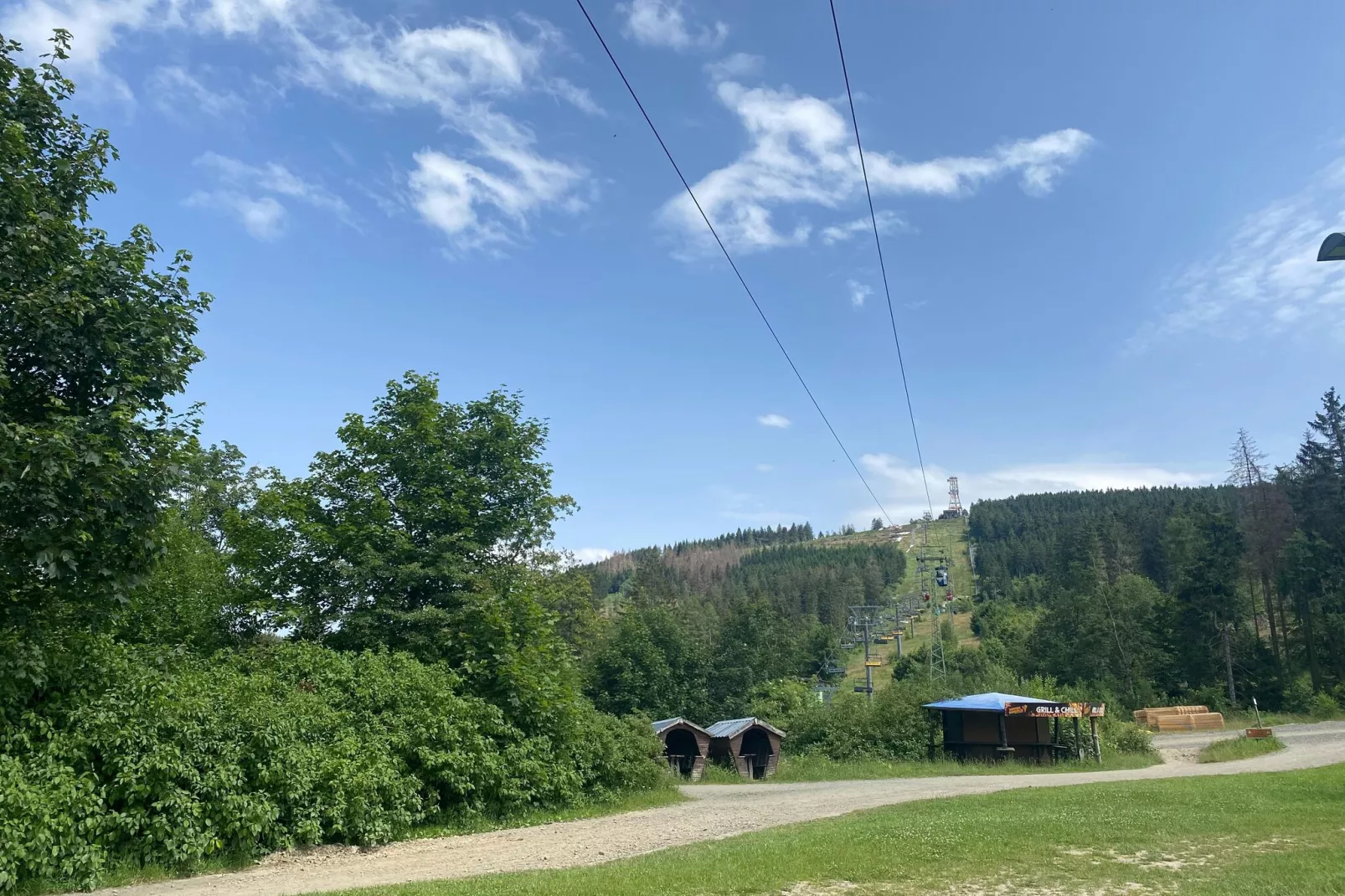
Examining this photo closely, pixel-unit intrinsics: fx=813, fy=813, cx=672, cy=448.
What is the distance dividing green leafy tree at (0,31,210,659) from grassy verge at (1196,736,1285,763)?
3585cm

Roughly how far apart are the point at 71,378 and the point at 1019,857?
1459cm

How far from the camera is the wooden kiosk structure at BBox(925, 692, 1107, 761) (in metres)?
33.2

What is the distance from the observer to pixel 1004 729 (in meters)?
34.2

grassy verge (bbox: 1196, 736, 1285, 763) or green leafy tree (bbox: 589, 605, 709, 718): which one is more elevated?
green leafy tree (bbox: 589, 605, 709, 718)

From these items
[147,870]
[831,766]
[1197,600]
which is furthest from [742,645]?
[147,870]

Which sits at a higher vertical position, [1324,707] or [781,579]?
[781,579]

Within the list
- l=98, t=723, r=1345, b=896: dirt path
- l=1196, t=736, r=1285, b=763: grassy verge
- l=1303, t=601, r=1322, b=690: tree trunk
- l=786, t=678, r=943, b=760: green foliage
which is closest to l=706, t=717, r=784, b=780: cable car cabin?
l=786, t=678, r=943, b=760: green foliage

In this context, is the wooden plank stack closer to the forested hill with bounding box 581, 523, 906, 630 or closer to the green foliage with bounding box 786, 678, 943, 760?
the green foliage with bounding box 786, 678, 943, 760

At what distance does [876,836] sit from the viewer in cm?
1272

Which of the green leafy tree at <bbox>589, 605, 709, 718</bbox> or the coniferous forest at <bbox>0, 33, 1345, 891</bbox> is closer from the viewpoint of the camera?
the coniferous forest at <bbox>0, 33, 1345, 891</bbox>

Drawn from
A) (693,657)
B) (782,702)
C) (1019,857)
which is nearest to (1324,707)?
(782,702)

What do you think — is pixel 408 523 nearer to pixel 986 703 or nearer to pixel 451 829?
pixel 451 829

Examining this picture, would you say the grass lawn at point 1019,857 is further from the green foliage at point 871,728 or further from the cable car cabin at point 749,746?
the green foliage at point 871,728

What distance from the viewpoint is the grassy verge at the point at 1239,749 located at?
103 feet
